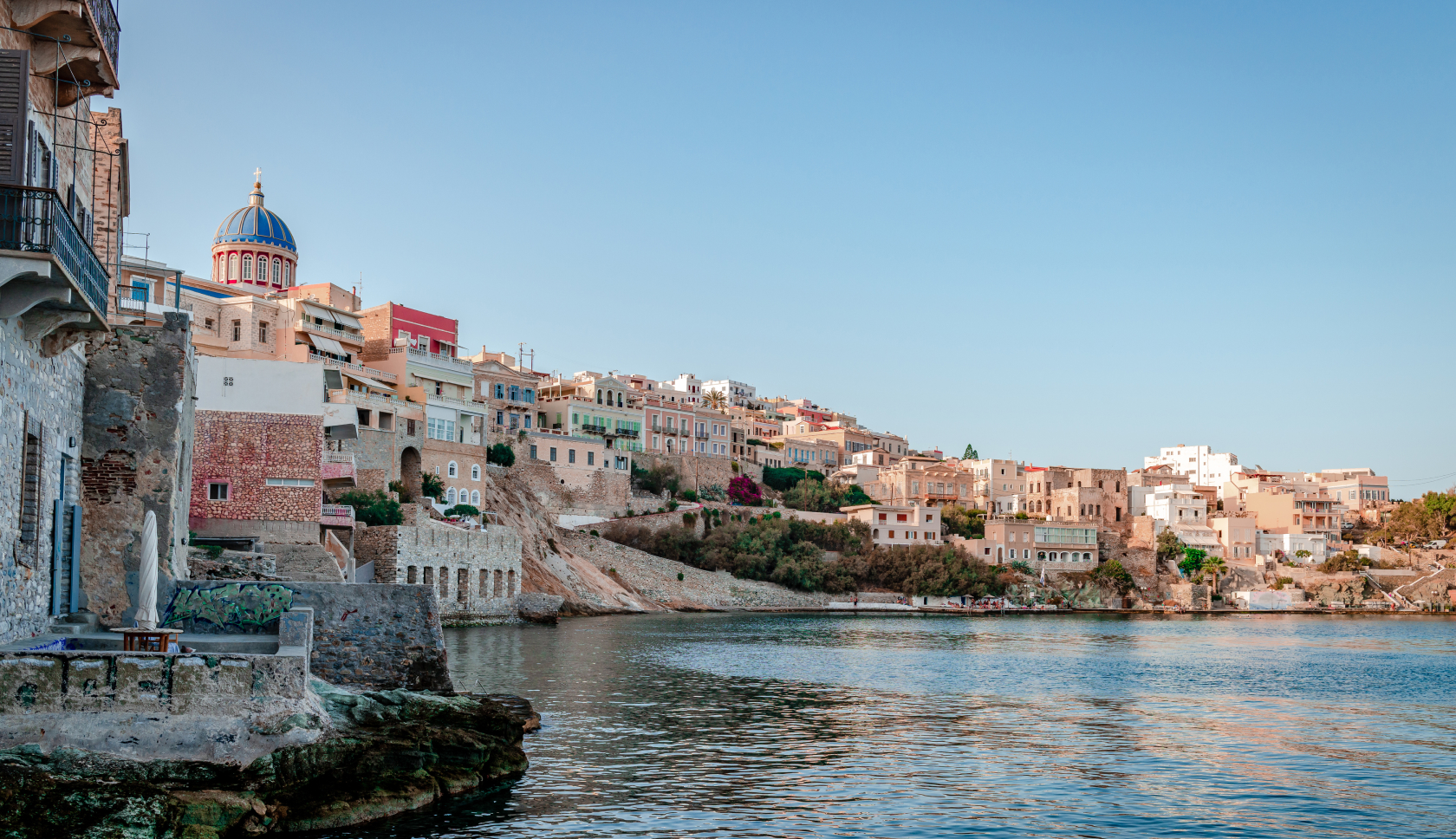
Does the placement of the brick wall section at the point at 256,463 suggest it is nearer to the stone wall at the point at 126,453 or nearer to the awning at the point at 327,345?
the stone wall at the point at 126,453

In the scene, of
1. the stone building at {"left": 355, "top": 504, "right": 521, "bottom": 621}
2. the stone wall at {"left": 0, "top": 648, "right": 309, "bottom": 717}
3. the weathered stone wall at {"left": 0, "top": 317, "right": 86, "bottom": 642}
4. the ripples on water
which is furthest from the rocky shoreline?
the stone building at {"left": 355, "top": 504, "right": 521, "bottom": 621}

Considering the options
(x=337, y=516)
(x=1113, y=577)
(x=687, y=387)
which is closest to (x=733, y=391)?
(x=687, y=387)

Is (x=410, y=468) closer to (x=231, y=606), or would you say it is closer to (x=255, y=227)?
(x=255, y=227)

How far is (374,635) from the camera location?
64.5 ft

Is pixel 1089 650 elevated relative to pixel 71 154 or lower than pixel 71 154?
lower

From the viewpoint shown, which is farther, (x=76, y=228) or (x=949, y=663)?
(x=949, y=663)

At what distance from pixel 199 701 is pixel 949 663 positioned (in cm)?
3093

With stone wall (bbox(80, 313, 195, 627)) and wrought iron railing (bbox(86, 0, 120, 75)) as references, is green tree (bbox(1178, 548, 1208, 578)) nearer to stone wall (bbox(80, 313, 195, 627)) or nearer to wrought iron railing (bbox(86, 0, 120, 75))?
stone wall (bbox(80, 313, 195, 627))

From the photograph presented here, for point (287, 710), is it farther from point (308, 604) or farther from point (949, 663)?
point (949, 663)

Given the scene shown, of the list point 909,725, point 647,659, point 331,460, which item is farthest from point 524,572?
point 909,725

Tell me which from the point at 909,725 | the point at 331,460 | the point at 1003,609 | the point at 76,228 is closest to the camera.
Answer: the point at 76,228

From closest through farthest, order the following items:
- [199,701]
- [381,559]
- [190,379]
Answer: [199,701]
[190,379]
[381,559]

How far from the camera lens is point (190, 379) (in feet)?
71.5

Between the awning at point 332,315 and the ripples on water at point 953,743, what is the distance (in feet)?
75.9
